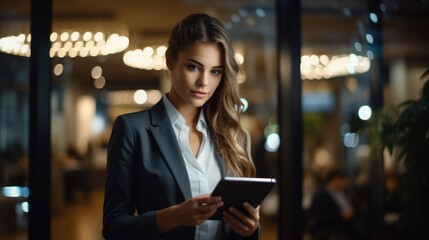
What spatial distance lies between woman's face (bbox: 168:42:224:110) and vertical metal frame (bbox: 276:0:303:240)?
1.62 m

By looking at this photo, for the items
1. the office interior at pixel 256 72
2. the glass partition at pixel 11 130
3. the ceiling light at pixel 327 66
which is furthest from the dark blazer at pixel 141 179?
the ceiling light at pixel 327 66

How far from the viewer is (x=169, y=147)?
1.57 meters

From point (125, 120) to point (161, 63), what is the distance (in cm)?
807

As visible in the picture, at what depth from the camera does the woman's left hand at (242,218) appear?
4.79 ft

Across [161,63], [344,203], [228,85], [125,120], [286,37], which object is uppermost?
[161,63]

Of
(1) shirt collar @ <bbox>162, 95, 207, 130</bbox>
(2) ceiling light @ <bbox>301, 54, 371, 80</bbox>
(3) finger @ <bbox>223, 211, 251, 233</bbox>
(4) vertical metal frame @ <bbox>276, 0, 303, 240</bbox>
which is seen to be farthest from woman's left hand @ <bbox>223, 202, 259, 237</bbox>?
(2) ceiling light @ <bbox>301, 54, 371, 80</bbox>

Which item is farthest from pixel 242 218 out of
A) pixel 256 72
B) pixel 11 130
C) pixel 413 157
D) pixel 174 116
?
pixel 256 72

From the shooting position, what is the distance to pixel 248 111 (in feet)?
27.9

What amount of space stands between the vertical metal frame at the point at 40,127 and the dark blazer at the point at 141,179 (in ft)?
4.18

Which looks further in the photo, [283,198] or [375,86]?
[375,86]

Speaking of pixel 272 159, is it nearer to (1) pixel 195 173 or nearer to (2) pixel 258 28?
(2) pixel 258 28

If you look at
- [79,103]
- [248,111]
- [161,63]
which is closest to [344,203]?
[248,111]

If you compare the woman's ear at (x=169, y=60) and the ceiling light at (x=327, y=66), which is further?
the ceiling light at (x=327, y=66)

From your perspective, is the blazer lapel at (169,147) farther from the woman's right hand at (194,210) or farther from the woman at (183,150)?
the woman's right hand at (194,210)
